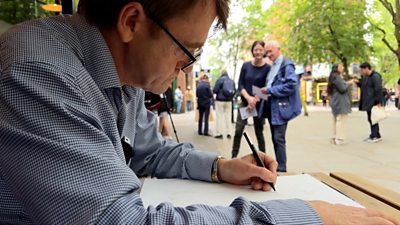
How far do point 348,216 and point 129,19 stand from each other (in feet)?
2.06

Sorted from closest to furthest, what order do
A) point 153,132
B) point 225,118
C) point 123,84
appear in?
point 123,84, point 153,132, point 225,118

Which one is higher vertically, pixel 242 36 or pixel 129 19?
pixel 242 36

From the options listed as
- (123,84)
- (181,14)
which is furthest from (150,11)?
(123,84)

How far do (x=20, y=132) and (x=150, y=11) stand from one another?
388 millimetres

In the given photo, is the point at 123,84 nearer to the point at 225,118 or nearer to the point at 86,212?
the point at 86,212

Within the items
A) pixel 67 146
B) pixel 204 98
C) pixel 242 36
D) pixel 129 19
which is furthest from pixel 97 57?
pixel 242 36

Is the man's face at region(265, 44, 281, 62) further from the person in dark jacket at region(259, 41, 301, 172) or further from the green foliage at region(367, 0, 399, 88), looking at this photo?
the green foliage at region(367, 0, 399, 88)

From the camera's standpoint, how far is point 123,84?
1034mm

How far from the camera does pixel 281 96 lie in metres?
4.49

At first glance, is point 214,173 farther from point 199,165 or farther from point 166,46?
point 166,46

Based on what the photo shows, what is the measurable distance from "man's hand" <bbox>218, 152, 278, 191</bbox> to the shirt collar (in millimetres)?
541

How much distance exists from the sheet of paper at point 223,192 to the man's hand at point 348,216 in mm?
216

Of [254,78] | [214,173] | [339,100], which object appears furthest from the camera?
[339,100]

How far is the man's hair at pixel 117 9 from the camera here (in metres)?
0.88
